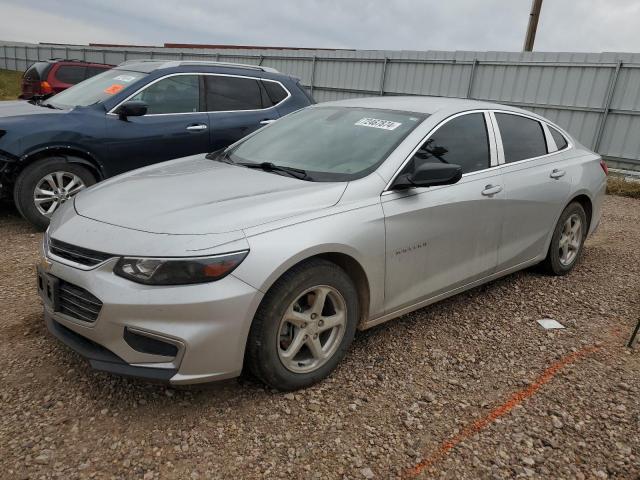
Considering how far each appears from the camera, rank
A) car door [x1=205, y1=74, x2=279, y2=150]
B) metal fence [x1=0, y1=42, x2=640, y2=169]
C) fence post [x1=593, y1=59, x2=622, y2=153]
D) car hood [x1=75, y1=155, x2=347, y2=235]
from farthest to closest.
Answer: metal fence [x1=0, y1=42, x2=640, y2=169], fence post [x1=593, y1=59, x2=622, y2=153], car door [x1=205, y1=74, x2=279, y2=150], car hood [x1=75, y1=155, x2=347, y2=235]

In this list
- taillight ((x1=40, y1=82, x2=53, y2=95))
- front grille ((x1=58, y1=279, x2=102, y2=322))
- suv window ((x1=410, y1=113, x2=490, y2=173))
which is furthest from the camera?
taillight ((x1=40, y1=82, x2=53, y2=95))

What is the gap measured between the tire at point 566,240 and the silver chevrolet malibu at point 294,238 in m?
0.42

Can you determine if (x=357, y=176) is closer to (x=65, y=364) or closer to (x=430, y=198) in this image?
(x=430, y=198)

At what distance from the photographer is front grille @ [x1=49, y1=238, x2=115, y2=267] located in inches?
96.4

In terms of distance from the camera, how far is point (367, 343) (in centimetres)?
339

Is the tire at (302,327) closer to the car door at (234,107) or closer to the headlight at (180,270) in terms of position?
the headlight at (180,270)

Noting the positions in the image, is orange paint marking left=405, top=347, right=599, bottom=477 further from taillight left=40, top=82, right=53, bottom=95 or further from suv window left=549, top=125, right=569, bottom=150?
taillight left=40, top=82, right=53, bottom=95

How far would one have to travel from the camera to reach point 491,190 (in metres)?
3.63

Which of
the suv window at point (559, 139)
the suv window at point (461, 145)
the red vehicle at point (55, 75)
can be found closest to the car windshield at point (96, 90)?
the suv window at point (461, 145)

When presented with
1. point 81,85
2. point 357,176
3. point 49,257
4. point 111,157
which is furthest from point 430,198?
point 81,85

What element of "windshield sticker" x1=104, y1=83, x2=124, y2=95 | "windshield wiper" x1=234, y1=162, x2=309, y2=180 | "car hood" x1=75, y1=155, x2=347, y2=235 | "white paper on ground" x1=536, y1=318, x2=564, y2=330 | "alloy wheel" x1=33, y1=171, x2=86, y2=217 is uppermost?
"windshield sticker" x1=104, y1=83, x2=124, y2=95

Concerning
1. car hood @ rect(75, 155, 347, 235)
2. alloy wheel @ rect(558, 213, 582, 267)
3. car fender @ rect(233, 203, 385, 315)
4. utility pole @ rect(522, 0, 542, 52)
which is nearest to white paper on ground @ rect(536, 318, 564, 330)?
alloy wheel @ rect(558, 213, 582, 267)

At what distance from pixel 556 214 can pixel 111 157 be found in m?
4.41

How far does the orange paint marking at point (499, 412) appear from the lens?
2359 mm
